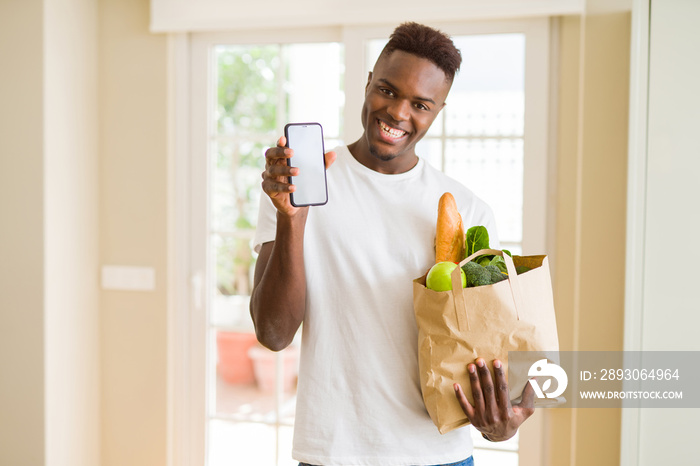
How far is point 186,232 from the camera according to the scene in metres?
2.80

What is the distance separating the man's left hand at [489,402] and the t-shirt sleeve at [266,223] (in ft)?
1.43

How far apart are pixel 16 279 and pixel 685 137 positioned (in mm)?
2411

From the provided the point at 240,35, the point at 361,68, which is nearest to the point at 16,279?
the point at 240,35

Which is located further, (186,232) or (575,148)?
(186,232)

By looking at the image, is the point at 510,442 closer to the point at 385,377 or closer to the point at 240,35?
the point at 385,377

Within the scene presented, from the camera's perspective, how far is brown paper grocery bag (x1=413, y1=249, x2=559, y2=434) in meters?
1.09

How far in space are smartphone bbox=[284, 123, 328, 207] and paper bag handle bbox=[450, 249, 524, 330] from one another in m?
0.26

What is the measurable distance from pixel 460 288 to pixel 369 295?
0.67ft

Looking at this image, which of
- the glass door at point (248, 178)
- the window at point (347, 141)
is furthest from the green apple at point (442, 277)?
the glass door at point (248, 178)

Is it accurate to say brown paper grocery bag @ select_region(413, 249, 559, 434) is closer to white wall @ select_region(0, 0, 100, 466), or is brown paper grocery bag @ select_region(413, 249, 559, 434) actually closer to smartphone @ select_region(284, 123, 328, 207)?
smartphone @ select_region(284, 123, 328, 207)

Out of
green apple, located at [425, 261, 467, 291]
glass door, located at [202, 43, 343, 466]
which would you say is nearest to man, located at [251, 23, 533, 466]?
green apple, located at [425, 261, 467, 291]

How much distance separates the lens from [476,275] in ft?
3.58

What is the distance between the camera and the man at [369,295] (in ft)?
3.92

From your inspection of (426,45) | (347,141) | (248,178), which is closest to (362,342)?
(426,45)
